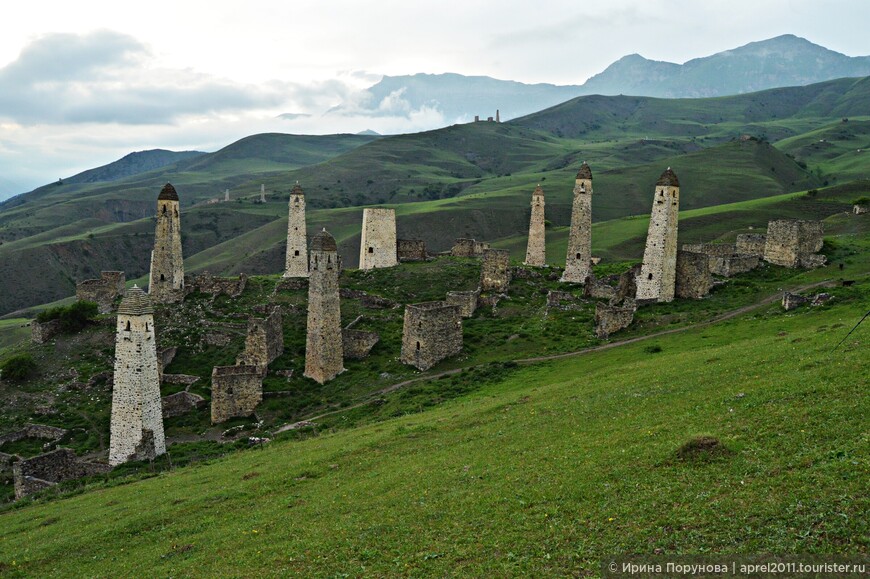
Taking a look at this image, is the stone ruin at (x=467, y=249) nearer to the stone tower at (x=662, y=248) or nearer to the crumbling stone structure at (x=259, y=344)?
the stone tower at (x=662, y=248)

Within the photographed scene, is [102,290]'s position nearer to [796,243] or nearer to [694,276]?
[694,276]

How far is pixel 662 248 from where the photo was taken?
153ft

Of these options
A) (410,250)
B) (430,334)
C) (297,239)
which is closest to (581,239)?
(410,250)

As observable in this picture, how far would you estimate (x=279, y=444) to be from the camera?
107 ft

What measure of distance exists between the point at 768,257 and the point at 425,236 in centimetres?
10629

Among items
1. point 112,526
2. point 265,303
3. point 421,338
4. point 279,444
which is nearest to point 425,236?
point 265,303

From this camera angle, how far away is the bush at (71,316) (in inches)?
2083

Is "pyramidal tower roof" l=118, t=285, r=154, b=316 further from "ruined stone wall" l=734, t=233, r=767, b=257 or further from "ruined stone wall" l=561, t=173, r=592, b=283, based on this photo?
"ruined stone wall" l=734, t=233, r=767, b=257

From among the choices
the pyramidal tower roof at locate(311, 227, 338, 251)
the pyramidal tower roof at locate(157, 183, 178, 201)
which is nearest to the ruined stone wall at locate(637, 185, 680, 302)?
the pyramidal tower roof at locate(311, 227, 338, 251)

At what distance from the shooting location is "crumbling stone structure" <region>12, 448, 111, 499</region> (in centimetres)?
3266

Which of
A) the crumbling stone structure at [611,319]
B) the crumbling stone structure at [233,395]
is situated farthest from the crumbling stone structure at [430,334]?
the crumbling stone structure at [233,395]

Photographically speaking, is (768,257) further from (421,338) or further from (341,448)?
(341,448)

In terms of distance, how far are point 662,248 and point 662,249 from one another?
68 mm

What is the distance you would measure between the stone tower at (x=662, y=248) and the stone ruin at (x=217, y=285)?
33.4 m
